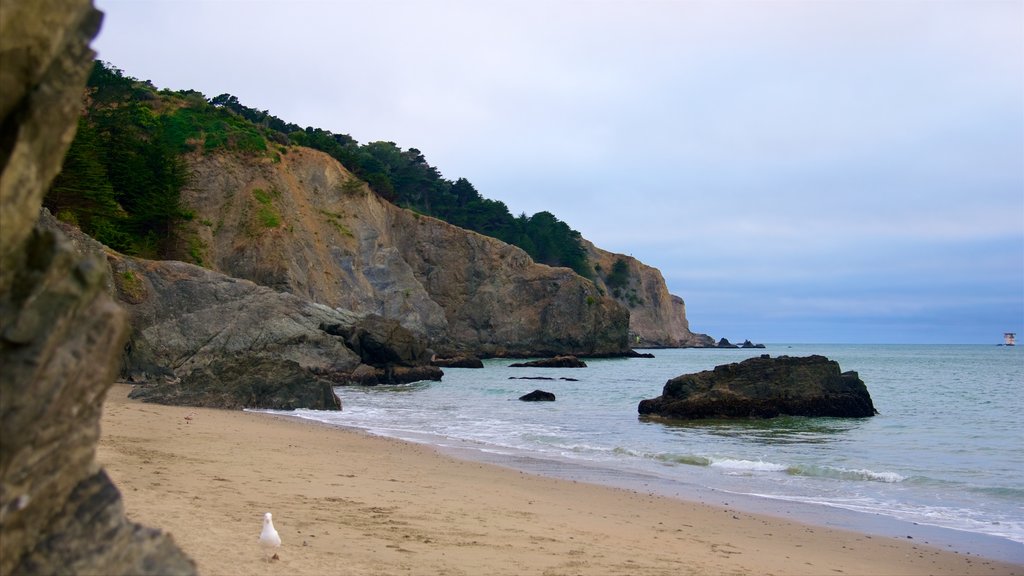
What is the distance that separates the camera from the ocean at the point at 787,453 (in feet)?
33.6

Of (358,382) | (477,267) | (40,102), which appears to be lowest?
(358,382)

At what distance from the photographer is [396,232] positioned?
67.8m

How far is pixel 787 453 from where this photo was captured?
15711 mm

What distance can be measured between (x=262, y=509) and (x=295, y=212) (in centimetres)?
4999

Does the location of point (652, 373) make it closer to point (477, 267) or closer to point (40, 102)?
point (477, 267)

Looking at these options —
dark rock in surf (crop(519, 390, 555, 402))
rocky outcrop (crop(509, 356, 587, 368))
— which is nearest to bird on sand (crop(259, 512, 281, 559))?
dark rock in surf (crop(519, 390, 555, 402))

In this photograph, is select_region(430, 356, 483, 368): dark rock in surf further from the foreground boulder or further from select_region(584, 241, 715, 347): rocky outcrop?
select_region(584, 241, 715, 347): rocky outcrop

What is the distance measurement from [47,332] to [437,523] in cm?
517

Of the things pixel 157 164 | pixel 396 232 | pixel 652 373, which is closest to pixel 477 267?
pixel 396 232

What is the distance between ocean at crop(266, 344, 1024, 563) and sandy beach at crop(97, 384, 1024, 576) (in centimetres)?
115

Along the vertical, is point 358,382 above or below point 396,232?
below

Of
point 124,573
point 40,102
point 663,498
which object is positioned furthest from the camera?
point 663,498

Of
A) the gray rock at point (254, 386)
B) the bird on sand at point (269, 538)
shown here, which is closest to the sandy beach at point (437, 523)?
the bird on sand at point (269, 538)

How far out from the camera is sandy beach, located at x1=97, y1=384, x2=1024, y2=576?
599 cm
